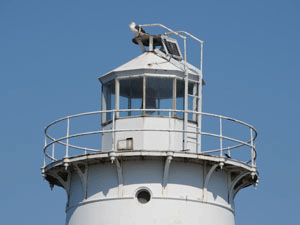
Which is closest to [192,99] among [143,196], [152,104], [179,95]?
[179,95]

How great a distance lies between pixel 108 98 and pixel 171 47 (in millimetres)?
2681

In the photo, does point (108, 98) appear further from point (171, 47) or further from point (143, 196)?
point (143, 196)

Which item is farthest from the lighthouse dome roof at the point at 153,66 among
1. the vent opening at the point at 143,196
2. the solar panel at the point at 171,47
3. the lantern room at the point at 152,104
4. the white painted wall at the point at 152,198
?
the vent opening at the point at 143,196

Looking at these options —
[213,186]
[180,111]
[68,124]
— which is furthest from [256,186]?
[68,124]

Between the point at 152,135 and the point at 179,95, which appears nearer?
the point at 152,135

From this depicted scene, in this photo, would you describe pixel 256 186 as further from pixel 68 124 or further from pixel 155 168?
pixel 68 124

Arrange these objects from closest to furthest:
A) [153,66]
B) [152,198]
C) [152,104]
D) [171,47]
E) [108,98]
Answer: [152,198]
[152,104]
[153,66]
[108,98]
[171,47]

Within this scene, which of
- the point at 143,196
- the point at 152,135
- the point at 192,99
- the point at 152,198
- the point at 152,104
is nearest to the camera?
the point at 152,198

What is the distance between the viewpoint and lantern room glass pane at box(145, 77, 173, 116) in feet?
111

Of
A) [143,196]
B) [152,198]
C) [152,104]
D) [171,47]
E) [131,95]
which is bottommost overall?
[152,198]

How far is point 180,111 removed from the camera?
3288cm

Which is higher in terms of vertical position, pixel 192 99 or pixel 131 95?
pixel 192 99

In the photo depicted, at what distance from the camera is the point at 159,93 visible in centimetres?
3403

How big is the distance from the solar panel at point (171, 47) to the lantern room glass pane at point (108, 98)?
212 centimetres
